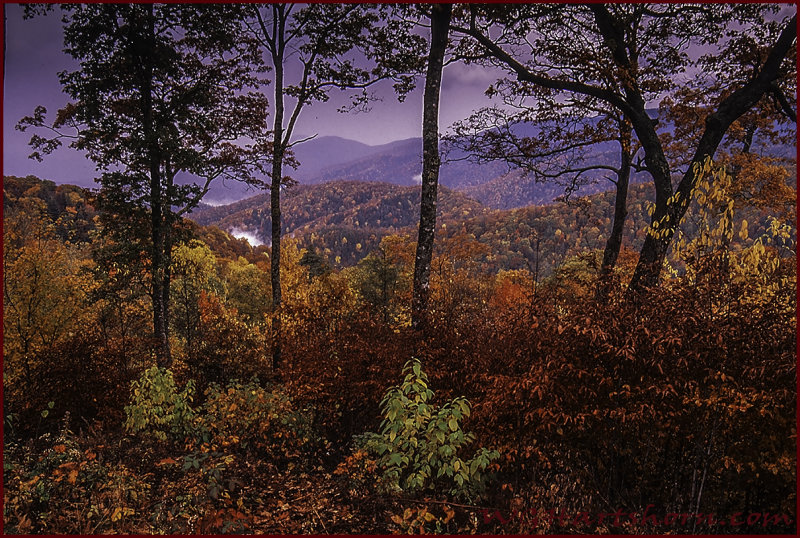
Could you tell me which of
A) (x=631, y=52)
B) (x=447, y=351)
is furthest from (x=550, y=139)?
(x=447, y=351)

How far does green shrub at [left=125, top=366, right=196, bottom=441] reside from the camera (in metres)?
7.23

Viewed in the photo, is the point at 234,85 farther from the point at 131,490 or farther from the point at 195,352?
the point at 131,490

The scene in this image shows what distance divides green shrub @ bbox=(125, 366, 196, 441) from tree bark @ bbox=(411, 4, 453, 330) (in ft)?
16.4

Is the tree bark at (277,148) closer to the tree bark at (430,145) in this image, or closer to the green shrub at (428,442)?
the tree bark at (430,145)

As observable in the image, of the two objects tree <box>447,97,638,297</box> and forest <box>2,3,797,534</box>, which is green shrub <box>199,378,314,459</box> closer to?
forest <box>2,3,797,534</box>

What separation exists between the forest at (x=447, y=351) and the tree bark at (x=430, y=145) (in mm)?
52

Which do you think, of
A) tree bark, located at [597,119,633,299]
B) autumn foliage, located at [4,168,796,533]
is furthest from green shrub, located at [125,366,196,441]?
tree bark, located at [597,119,633,299]

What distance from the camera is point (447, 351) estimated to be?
6801 mm

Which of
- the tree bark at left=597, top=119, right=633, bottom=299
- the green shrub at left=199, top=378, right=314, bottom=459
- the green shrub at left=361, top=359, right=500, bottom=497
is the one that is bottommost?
the green shrub at left=199, top=378, right=314, bottom=459

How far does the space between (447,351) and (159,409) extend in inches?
212

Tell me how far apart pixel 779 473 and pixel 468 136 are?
8.70 meters

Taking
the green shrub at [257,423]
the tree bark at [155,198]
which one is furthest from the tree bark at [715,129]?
the tree bark at [155,198]

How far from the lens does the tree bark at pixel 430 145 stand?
8.14 m

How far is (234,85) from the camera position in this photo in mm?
14930
